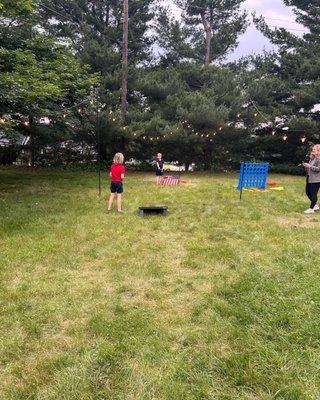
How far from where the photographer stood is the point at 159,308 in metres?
4.54

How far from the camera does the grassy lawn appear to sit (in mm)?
3232

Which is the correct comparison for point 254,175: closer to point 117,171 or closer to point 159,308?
point 117,171

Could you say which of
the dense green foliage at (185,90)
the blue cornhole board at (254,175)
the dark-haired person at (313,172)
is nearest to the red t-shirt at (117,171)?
the dark-haired person at (313,172)

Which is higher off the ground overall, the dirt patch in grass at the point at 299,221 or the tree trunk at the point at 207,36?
the tree trunk at the point at 207,36

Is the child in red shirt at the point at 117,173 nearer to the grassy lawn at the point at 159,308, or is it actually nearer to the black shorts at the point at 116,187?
the black shorts at the point at 116,187

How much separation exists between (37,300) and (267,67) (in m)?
23.4

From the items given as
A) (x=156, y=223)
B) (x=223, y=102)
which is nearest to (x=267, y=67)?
(x=223, y=102)

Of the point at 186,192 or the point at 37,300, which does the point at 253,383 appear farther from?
the point at 186,192

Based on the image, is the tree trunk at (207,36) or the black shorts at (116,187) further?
the tree trunk at (207,36)

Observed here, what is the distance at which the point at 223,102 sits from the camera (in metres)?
21.1

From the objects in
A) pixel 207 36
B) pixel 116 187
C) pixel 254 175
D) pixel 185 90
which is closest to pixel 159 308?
pixel 116 187

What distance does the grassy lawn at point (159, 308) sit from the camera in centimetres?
323

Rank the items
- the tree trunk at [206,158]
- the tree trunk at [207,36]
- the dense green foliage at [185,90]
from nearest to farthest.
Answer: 1. the dense green foliage at [185,90]
2. the tree trunk at [206,158]
3. the tree trunk at [207,36]

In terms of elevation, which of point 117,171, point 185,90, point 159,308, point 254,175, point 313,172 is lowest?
point 159,308
